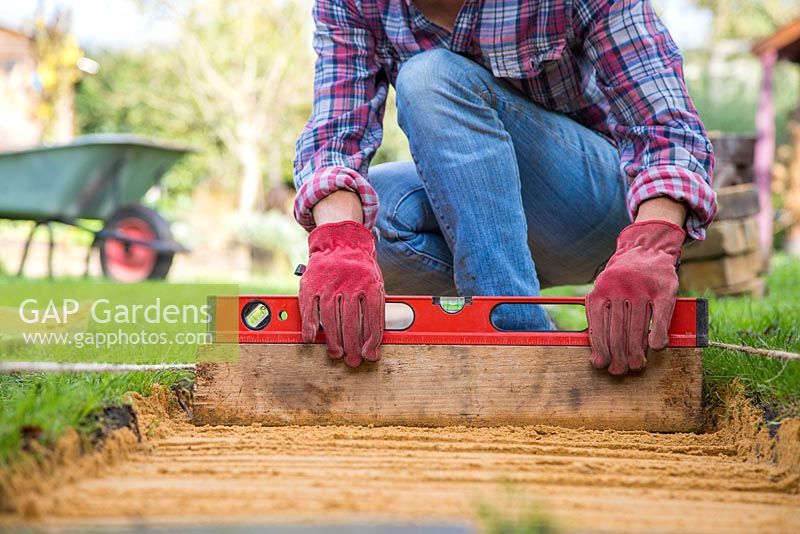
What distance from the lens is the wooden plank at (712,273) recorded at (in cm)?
346

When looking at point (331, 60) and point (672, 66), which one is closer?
point (672, 66)

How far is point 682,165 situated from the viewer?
136cm

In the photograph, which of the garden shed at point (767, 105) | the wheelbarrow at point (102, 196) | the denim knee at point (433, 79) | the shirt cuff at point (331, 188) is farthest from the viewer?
the garden shed at point (767, 105)

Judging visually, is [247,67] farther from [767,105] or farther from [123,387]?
[123,387]

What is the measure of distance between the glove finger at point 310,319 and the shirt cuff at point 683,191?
592 millimetres

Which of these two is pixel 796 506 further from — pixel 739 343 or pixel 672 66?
pixel 672 66

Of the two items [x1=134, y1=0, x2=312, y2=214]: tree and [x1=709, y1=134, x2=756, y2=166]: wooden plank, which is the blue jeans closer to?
[x1=709, y1=134, x2=756, y2=166]: wooden plank

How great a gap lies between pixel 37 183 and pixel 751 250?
13.6 ft

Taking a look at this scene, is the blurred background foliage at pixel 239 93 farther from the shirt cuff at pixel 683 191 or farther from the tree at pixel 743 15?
the shirt cuff at pixel 683 191

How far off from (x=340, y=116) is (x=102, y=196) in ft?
13.2

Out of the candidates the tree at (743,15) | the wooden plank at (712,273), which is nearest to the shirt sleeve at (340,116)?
the wooden plank at (712,273)

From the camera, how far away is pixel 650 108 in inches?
56.4

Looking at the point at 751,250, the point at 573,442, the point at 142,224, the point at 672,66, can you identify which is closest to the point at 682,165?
the point at 672,66

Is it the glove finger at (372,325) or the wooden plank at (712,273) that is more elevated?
the wooden plank at (712,273)
